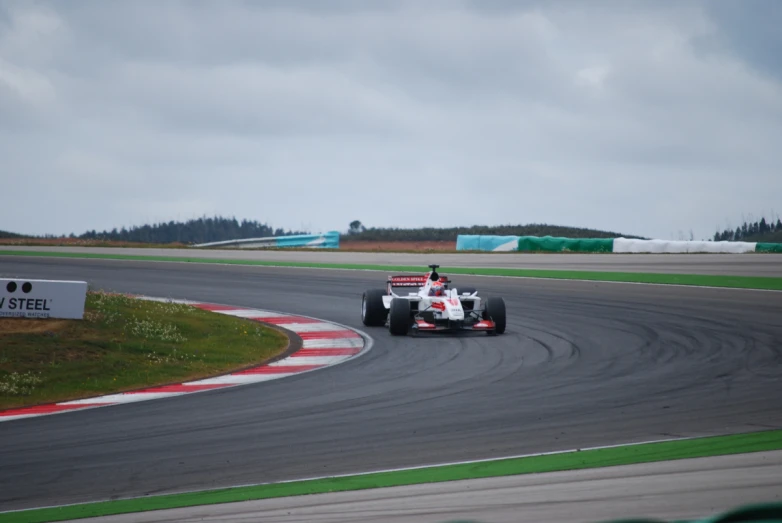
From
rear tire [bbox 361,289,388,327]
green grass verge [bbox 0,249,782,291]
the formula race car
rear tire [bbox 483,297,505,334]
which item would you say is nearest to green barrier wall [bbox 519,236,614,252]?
green grass verge [bbox 0,249,782,291]

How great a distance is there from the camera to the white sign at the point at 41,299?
13.4m

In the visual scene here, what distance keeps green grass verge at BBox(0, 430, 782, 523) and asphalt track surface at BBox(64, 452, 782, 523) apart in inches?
7.4

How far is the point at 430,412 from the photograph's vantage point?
9711 millimetres

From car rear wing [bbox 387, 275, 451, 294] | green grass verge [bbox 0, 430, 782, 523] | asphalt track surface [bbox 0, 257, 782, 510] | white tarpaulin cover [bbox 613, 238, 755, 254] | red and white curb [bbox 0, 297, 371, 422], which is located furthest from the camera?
white tarpaulin cover [bbox 613, 238, 755, 254]

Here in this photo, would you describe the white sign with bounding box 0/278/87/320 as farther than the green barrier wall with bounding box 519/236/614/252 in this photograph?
No

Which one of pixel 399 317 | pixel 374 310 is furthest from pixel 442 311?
pixel 374 310

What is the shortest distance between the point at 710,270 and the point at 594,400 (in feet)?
63.8

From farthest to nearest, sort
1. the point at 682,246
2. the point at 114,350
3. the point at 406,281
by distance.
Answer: the point at 682,246 → the point at 406,281 → the point at 114,350

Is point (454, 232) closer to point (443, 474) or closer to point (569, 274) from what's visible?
point (569, 274)

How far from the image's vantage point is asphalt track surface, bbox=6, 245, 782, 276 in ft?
93.5

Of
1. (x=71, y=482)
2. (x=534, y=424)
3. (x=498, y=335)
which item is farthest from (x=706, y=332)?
(x=71, y=482)

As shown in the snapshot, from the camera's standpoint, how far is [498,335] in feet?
53.6

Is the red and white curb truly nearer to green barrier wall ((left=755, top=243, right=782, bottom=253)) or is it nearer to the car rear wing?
the car rear wing

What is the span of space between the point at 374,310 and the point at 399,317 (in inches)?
69.1
